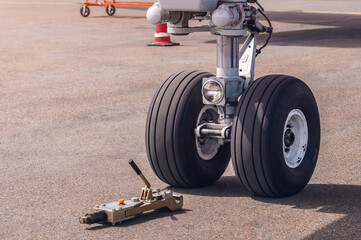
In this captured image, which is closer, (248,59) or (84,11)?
(248,59)

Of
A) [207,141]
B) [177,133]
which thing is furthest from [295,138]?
[177,133]

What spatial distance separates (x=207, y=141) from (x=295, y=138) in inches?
29.5

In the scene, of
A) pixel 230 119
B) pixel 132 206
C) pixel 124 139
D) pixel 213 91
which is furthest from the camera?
pixel 124 139

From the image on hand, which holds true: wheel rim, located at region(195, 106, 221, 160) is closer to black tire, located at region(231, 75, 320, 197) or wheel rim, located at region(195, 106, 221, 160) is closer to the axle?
the axle

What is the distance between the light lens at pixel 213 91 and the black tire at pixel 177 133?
0.14 m

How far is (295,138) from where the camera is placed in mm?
6141

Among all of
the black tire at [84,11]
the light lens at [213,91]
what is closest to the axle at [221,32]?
the light lens at [213,91]

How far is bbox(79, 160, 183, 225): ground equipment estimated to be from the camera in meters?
5.28

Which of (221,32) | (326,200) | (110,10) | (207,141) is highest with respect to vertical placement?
(221,32)

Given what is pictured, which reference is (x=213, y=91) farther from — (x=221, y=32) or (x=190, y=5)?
(x=190, y=5)

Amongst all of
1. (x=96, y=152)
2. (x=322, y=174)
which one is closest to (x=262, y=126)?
(x=322, y=174)

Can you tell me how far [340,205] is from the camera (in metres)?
5.77

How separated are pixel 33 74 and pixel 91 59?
6.89 feet

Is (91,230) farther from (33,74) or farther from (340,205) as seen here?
(33,74)
